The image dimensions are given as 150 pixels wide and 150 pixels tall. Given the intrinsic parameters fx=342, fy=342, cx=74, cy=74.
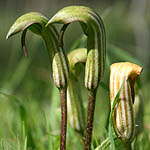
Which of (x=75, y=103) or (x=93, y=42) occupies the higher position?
(x=93, y=42)

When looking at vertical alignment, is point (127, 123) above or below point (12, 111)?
above

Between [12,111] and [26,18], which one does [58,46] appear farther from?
[12,111]

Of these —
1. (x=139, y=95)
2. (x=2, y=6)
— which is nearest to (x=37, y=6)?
(x=2, y=6)

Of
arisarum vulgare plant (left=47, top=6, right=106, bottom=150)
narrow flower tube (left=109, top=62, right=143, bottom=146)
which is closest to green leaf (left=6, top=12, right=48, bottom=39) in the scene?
arisarum vulgare plant (left=47, top=6, right=106, bottom=150)

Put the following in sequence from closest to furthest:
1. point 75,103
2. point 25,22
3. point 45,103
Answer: point 25,22 → point 75,103 → point 45,103

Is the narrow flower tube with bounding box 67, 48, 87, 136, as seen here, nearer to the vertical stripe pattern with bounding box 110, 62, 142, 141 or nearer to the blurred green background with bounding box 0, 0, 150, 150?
the blurred green background with bounding box 0, 0, 150, 150

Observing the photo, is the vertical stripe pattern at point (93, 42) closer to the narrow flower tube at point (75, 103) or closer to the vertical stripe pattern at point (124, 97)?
the vertical stripe pattern at point (124, 97)

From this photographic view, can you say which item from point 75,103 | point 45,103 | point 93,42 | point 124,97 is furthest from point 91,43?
point 45,103

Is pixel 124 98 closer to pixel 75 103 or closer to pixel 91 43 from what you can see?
pixel 91 43
